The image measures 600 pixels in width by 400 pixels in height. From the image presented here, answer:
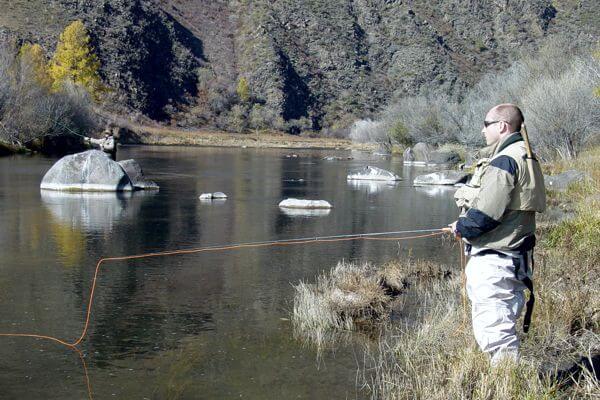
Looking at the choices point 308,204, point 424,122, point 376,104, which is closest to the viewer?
point 308,204

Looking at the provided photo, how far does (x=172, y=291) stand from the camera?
9930 mm

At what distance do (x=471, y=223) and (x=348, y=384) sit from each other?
7.43 ft

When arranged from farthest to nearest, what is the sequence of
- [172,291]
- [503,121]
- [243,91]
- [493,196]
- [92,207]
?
[243,91] → [92,207] → [172,291] → [503,121] → [493,196]

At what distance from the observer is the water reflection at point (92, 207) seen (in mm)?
16031

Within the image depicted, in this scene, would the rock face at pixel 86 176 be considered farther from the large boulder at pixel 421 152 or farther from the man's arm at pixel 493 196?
the large boulder at pixel 421 152

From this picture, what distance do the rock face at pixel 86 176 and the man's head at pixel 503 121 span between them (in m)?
17.9

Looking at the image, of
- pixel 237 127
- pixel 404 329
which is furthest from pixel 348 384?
pixel 237 127

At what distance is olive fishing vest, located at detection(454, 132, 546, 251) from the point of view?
202 inches

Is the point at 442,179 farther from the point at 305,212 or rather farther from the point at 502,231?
the point at 502,231

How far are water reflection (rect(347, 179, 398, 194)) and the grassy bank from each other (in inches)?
627

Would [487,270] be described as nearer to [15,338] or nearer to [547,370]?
[547,370]

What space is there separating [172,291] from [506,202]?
5962mm

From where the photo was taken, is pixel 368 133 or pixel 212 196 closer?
pixel 212 196

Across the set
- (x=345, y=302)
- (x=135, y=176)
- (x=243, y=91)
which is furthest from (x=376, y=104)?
(x=345, y=302)
